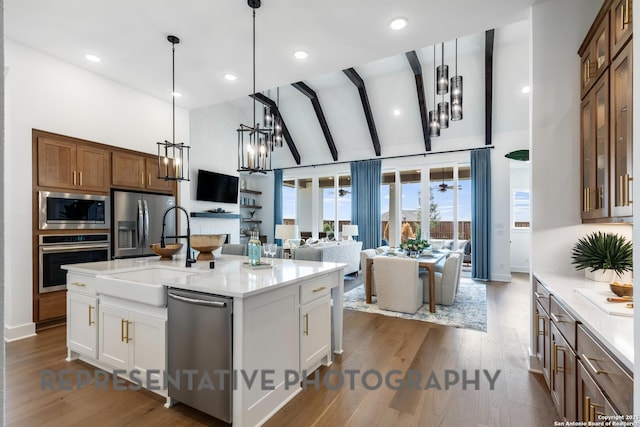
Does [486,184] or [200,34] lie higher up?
[200,34]

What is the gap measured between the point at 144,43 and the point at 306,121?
532 cm

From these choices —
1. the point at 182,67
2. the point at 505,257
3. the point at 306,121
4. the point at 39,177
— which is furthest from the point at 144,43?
the point at 505,257

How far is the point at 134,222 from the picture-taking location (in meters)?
4.52

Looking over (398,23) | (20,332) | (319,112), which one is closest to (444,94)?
(398,23)

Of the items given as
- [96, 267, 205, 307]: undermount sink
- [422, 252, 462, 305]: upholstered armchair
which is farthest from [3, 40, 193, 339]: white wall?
[422, 252, 462, 305]: upholstered armchair

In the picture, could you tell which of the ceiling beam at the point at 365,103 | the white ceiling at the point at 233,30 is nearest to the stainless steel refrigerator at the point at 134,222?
the white ceiling at the point at 233,30

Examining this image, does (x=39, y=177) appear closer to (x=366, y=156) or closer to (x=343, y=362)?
(x=343, y=362)

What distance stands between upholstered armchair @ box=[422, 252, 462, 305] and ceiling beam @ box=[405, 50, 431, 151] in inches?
143

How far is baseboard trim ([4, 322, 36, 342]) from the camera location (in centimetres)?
324

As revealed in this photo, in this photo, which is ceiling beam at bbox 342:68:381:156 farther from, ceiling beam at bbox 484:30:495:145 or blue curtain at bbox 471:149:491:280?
ceiling beam at bbox 484:30:495:145

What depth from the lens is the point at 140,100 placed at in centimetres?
475

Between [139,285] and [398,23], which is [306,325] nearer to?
[139,285]

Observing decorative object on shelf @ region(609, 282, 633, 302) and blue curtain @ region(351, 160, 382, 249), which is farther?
blue curtain @ region(351, 160, 382, 249)

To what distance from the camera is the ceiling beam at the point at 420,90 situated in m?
5.67
